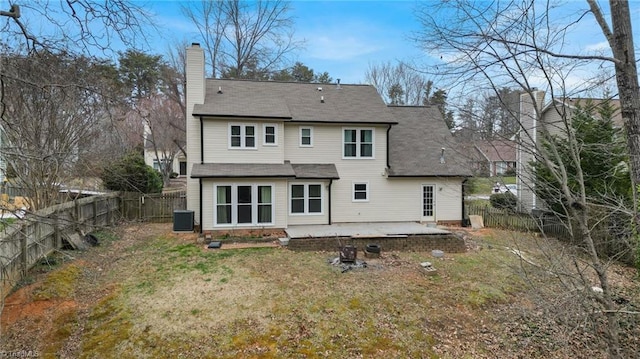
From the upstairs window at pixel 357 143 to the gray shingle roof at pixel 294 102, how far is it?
0.55m

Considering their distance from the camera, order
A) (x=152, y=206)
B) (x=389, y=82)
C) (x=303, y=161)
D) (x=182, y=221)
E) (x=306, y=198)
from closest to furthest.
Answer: (x=182, y=221)
(x=306, y=198)
(x=303, y=161)
(x=152, y=206)
(x=389, y=82)

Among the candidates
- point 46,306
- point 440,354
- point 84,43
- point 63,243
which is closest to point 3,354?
point 46,306

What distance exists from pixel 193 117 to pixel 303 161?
4777 millimetres

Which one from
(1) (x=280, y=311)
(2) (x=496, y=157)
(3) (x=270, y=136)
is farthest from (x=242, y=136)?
(2) (x=496, y=157)

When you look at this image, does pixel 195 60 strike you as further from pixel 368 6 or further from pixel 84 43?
pixel 84 43

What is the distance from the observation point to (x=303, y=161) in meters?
14.9

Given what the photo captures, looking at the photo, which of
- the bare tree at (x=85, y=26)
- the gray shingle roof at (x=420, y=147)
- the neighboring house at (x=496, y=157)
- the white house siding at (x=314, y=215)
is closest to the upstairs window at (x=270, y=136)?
the white house siding at (x=314, y=215)

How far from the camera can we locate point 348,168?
1516 cm

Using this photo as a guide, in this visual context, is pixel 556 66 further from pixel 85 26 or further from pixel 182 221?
pixel 182 221

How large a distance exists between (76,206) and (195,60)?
7.13m

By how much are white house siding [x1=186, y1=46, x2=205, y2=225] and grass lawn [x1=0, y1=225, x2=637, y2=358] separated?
407cm

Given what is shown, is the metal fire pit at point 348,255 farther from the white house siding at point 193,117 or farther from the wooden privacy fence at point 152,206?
the wooden privacy fence at point 152,206

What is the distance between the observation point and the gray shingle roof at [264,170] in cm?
1270

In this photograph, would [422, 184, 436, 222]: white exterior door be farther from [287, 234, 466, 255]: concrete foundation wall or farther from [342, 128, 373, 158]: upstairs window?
[287, 234, 466, 255]: concrete foundation wall
